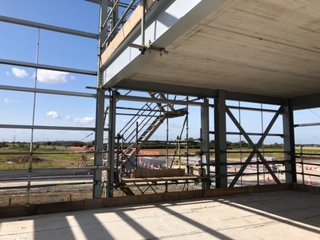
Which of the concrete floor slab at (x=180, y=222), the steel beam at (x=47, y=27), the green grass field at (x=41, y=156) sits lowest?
the concrete floor slab at (x=180, y=222)

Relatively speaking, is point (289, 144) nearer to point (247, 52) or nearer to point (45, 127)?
point (247, 52)

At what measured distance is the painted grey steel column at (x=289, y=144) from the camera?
8.41m

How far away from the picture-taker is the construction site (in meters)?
3.33

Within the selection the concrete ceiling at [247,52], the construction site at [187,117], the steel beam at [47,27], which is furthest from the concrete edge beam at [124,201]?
the steel beam at [47,27]

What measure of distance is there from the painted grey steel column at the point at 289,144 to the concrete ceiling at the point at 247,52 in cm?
158

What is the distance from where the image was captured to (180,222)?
14.4 ft

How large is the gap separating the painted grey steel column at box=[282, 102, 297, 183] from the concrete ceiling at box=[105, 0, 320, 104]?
158cm

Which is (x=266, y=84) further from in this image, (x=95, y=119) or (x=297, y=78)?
(x=95, y=119)

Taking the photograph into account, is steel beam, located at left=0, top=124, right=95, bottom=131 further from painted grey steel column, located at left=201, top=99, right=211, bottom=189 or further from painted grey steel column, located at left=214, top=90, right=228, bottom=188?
painted grey steel column, located at left=214, top=90, right=228, bottom=188

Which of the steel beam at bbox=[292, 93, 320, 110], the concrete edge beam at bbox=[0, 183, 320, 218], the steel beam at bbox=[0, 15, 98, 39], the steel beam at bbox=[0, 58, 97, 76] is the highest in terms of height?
the steel beam at bbox=[0, 15, 98, 39]

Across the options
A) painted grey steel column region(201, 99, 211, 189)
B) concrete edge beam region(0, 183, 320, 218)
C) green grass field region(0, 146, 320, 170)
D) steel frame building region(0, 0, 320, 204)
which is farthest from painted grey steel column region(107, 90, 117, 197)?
painted grey steel column region(201, 99, 211, 189)

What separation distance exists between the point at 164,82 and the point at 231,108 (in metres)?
2.42

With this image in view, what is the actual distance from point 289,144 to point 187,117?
3599mm

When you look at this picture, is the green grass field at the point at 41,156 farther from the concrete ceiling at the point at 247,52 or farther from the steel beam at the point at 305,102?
the concrete ceiling at the point at 247,52
